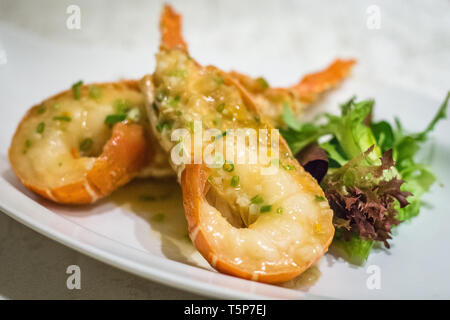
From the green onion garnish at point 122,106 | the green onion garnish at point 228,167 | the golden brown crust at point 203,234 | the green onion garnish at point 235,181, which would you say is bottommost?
the golden brown crust at point 203,234

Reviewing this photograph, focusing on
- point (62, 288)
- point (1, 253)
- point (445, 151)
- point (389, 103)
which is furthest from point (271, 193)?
point (389, 103)

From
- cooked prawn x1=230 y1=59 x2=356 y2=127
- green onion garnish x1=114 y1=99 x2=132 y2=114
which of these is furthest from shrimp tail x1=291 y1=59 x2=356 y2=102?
green onion garnish x1=114 y1=99 x2=132 y2=114

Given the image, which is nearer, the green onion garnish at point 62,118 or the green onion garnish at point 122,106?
the green onion garnish at point 62,118

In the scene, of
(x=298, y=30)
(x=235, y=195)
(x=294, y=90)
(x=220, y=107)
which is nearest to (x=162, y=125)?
(x=220, y=107)

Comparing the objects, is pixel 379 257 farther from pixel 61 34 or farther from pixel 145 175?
pixel 61 34

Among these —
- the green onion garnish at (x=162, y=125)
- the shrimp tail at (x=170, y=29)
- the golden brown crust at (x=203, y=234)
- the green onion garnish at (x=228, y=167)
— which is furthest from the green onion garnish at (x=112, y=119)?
the green onion garnish at (x=228, y=167)

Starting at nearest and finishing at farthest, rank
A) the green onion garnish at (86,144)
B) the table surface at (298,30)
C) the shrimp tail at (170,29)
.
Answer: the green onion garnish at (86,144) < the shrimp tail at (170,29) < the table surface at (298,30)

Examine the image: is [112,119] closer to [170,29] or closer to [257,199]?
[170,29]

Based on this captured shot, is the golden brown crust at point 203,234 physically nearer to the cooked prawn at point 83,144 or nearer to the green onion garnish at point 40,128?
the cooked prawn at point 83,144
